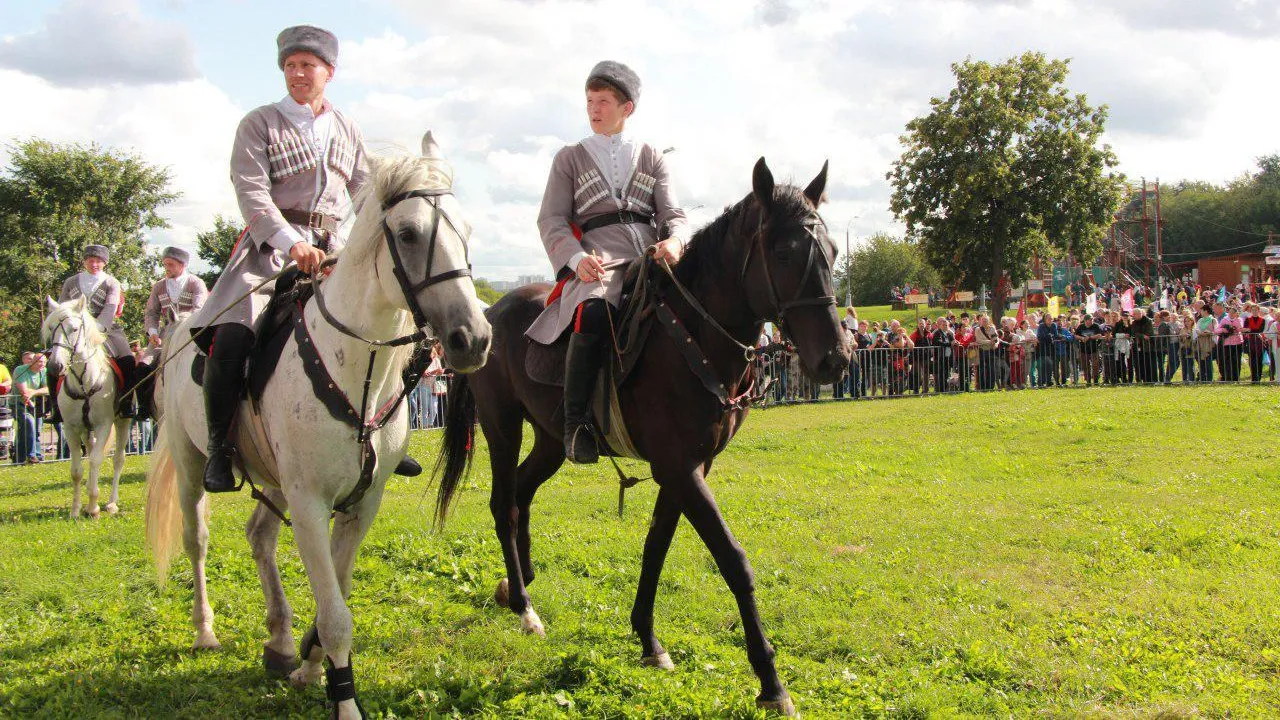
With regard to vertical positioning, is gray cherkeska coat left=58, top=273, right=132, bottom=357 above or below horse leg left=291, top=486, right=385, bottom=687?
above

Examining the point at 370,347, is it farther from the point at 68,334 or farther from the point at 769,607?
the point at 68,334

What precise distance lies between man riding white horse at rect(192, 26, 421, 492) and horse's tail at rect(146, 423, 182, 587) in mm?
1508

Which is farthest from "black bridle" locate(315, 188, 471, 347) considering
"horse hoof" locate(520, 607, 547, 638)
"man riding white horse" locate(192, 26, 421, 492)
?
"horse hoof" locate(520, 607, 547, 638)

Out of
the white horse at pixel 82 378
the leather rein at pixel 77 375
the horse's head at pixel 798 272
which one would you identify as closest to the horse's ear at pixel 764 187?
the horse's head at pixel 798 272

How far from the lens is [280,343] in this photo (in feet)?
15.4

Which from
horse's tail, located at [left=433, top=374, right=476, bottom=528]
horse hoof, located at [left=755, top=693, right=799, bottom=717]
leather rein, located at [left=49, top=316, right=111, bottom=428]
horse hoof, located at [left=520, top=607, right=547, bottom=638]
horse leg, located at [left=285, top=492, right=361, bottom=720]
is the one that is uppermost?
leather rein, located at [left=49, top=316, right=111, bottom=428]

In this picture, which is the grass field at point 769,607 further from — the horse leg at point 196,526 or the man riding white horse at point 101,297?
the man riding white horse at point 101,297

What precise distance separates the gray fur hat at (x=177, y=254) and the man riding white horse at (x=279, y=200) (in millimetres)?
6643

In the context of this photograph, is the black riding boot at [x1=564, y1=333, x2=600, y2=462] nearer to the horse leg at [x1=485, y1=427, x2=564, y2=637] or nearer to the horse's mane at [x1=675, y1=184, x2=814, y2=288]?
the horse's mane at [x1=675, y1=184, x2=814, y2=288]

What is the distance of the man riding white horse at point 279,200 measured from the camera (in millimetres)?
4723

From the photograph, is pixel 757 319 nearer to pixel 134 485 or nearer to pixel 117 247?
pixel 134 485

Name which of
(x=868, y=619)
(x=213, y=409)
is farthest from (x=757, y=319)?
(x=213, y=409)

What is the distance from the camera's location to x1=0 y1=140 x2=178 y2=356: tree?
40.5m

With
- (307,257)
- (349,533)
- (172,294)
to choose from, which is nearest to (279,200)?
(307,257)
